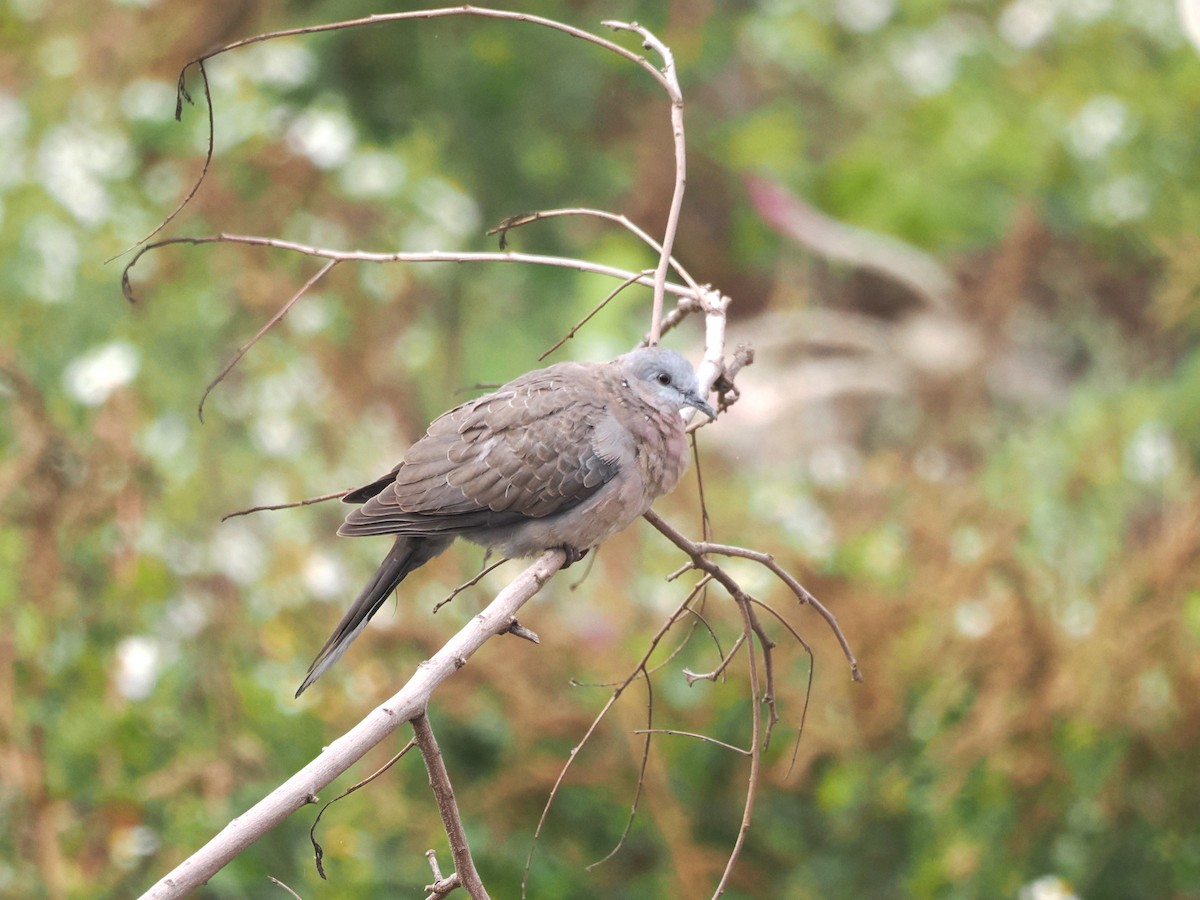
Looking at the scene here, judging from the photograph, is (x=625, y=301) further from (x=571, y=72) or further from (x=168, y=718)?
(x=168, y=718)

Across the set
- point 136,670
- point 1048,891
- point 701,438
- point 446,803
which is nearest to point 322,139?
point 136,670

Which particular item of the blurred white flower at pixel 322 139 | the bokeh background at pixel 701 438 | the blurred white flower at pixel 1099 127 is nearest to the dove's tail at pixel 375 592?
the bokeh background at pixel 701 438

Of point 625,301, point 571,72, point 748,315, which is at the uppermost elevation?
point 748,315

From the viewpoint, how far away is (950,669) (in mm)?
2928

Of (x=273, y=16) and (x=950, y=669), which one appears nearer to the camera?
(x=950, y=669)

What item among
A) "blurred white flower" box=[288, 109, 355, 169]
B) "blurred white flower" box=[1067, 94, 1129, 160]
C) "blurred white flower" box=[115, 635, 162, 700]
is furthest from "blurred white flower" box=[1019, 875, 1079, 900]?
"blurred white flower" box=[1067, 94, 1129, 160]

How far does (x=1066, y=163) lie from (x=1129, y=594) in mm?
3257

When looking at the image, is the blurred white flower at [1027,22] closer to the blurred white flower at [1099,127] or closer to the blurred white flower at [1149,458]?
the blurred white flower at [1099,127]

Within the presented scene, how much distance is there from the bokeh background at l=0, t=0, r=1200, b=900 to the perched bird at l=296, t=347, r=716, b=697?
2.82 ft

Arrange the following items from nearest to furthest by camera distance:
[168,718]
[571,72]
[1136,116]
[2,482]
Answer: [2,482] < [168,718] < [571,72] < [1136,116]

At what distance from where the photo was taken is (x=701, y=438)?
17.6ft

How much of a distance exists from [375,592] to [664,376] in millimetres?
588

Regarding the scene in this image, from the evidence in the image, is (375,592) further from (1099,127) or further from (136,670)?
(1099,127)

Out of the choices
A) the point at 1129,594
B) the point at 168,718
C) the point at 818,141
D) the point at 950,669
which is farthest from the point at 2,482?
the point at 818,141
